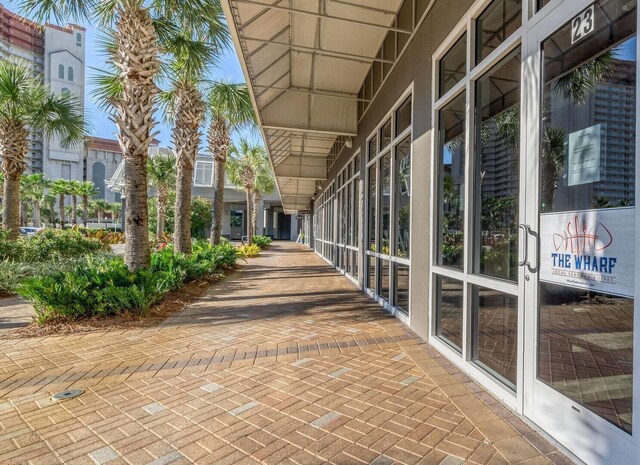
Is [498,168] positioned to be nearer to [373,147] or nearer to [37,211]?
[373,147]

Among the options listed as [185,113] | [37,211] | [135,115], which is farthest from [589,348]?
[37,211]

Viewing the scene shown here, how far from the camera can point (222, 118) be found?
45.9 feet

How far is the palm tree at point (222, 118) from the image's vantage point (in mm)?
10531

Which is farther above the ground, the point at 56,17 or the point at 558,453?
the point at 56,17

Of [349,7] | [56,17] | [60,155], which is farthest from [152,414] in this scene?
[60,155]

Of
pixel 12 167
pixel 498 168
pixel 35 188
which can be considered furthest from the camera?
pixel 35 188

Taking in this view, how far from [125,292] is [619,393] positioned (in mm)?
5387

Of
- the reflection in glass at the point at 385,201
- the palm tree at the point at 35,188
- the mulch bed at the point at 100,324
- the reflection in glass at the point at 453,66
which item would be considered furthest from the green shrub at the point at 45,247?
the palm tree at the point at 35,188

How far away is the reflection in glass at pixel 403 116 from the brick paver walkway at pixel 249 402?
9.38 feet

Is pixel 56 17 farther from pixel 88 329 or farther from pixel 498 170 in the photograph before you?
pixel 498 170

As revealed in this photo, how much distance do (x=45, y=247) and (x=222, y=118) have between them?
708cm

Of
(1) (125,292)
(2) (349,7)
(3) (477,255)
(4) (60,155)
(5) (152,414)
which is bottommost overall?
(5) (152,414)

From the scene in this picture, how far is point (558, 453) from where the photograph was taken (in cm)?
216

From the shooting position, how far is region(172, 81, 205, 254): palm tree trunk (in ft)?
31.7
